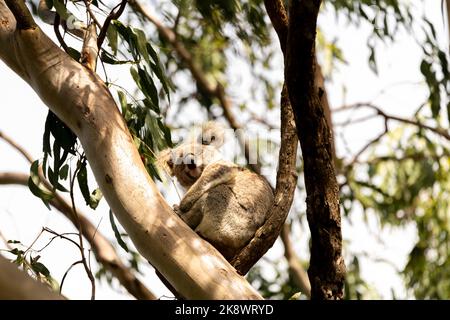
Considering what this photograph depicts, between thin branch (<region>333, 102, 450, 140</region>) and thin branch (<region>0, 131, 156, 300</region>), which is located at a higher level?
thin branch (<region>333, 102, 450, 140</region>)

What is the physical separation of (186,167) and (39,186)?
0.87 m

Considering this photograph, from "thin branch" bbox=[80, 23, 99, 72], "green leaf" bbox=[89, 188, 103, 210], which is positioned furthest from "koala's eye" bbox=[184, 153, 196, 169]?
"thin branch" bbox=[80, 23, 99, 72]

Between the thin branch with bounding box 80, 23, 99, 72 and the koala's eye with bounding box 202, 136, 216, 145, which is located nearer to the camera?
the thin branch with bounding box 80, 23, 99, 72

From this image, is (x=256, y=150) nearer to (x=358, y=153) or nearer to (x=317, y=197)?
(x=358, y=153)

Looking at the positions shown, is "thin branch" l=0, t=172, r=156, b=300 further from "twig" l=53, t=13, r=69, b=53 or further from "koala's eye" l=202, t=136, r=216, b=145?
"twig" l=53, t=13, r=69, b=53

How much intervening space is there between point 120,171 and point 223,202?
101 cm

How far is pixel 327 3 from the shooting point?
664cm

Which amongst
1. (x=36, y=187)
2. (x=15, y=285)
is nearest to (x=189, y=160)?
(x=36, y=187)

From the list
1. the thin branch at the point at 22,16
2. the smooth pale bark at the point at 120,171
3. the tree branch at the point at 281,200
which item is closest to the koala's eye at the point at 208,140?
the tree branch at the point at 281,200

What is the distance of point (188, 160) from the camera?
13.9 ft

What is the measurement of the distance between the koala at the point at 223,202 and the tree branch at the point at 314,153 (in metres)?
0.74

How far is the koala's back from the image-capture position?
361 centimetres

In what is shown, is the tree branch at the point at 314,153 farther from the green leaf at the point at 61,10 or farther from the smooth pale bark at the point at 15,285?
the smooth pale bark at the point at 15,285

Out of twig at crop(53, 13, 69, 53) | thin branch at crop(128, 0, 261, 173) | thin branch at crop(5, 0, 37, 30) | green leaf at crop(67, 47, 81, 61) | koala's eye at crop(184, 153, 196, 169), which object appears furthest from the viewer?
thin branch at crop(128, 0, 261, 173)
